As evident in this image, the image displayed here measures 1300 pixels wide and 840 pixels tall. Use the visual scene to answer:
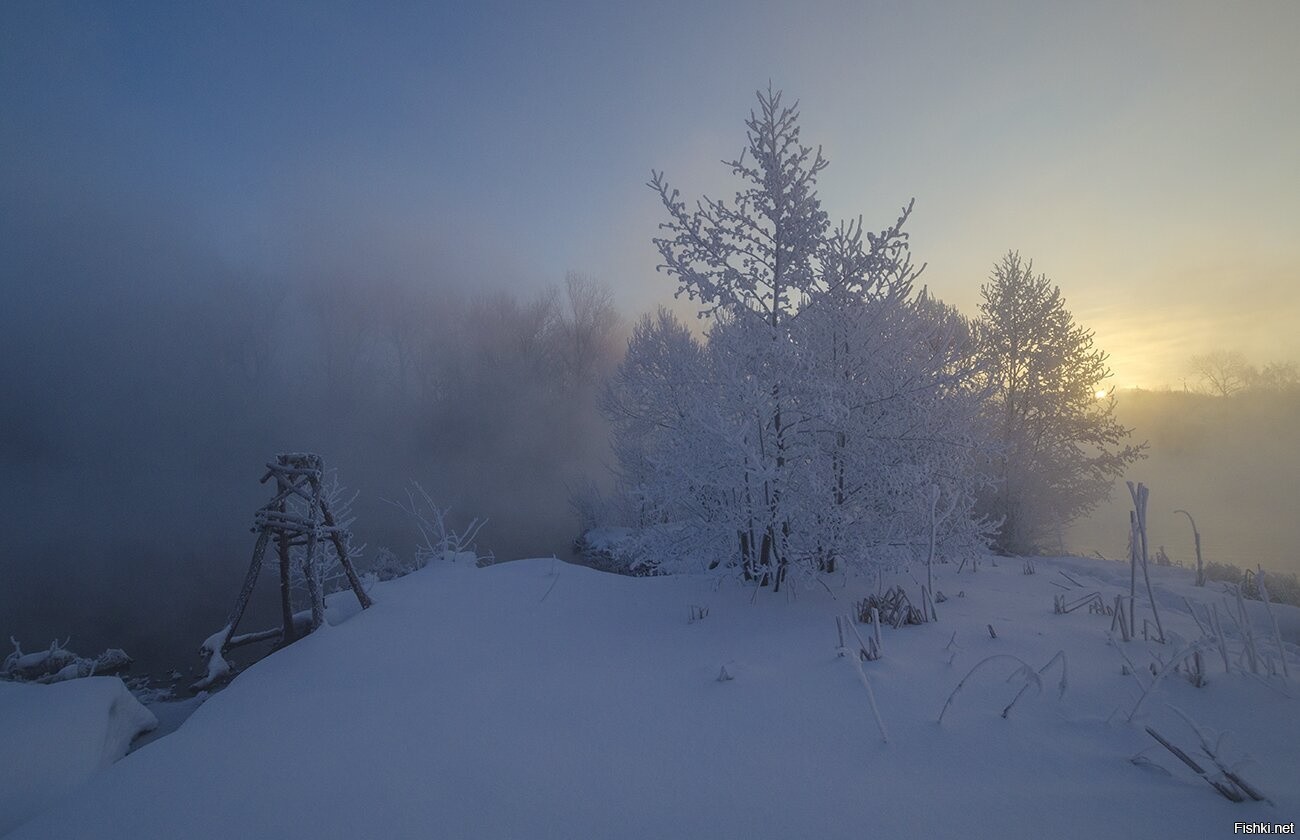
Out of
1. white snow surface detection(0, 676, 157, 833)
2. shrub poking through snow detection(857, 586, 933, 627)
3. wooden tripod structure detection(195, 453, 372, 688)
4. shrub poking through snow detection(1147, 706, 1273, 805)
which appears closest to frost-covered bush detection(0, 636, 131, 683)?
wooden tripod structure detection(195, 453, 372, 688)

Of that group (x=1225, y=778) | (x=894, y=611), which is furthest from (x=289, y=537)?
(x=1225, y=778)

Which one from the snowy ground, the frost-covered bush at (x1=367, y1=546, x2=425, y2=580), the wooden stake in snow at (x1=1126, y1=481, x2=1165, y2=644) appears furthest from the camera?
the frost-covered bush at (x1=367, y1=546, x2=425, y2=580)

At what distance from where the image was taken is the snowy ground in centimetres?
212

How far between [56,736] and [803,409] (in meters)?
6.71

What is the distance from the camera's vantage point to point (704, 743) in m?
2.76

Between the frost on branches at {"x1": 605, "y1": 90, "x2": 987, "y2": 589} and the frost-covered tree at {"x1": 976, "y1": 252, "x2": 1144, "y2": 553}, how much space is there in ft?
37.7

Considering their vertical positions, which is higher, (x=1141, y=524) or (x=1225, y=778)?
(x=1141, y=524)

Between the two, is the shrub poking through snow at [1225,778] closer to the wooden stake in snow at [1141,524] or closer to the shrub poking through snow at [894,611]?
the wooden stake in snow at [1141,524]

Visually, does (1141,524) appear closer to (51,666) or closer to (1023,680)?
(1023,680)

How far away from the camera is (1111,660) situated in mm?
3303

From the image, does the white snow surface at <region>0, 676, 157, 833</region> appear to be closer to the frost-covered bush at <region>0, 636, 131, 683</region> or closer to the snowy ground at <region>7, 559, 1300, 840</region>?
the snowy ground at <region>7, 559, 1300, 840</region>

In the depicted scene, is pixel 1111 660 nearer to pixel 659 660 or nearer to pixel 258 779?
pixel 659 660

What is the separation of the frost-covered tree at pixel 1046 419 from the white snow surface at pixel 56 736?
17944 millimetres

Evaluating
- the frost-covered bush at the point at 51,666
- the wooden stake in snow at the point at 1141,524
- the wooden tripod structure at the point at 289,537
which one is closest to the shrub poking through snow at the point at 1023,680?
the wooden stake in snow at the point at 1141,524
